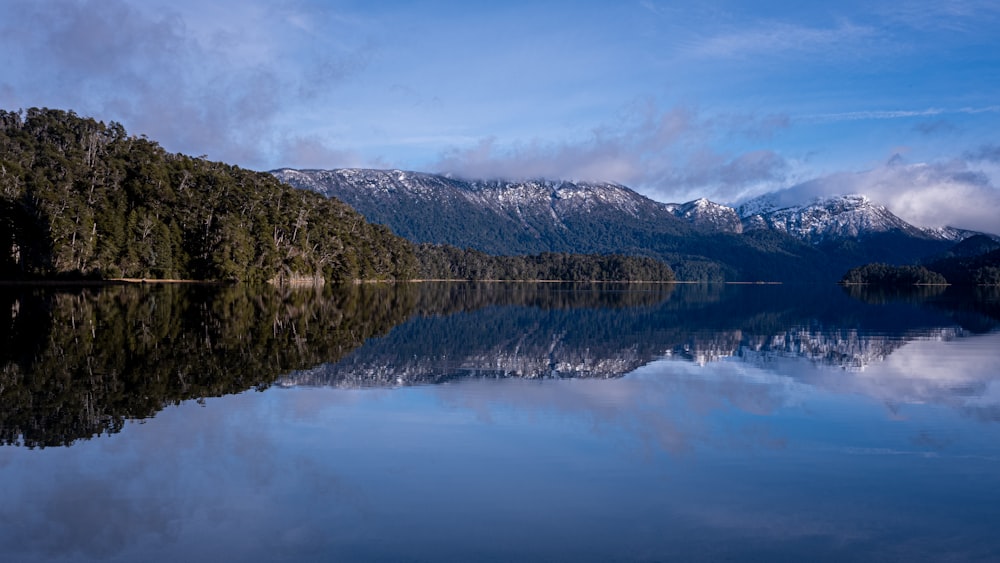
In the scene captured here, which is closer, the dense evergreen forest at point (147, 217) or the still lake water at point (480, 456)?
the still lake water at point (480, 456)

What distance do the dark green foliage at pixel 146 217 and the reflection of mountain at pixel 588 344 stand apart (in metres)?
75.4

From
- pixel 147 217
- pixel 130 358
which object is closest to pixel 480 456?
pixel 130 358

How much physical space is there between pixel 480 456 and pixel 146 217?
4851 inches

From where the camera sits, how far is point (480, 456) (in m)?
14.6

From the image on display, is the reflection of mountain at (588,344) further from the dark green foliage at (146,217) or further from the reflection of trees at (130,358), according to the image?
the dark green foliage at (146,217)

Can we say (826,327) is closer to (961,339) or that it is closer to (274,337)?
→ (961,339)

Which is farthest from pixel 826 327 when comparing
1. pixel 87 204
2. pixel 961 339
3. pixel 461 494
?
pixel 87 204

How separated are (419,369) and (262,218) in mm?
123569

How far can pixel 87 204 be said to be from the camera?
119 metres

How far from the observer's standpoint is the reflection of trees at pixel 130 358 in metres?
16.9

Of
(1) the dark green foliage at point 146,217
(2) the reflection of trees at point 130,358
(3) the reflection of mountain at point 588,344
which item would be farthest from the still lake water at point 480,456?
(1) the dark green foliage at point 146,217

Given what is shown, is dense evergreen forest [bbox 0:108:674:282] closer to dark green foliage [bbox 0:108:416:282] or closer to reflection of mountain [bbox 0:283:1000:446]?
dark green foliage [bbox 0:108:416:282]

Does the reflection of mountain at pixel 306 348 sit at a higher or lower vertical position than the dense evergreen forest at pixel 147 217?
lower

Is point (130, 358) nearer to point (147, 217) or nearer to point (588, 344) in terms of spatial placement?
point (588, 344)
